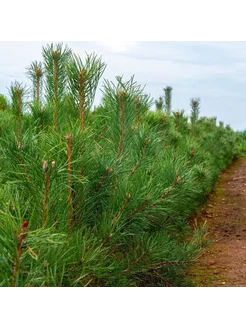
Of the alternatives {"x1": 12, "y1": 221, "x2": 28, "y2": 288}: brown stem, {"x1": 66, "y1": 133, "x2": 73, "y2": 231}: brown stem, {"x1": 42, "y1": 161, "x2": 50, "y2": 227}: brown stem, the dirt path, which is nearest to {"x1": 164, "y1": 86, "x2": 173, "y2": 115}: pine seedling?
the dirt path

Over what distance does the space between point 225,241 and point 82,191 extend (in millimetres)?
2039

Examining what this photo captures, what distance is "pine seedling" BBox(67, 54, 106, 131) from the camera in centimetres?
154

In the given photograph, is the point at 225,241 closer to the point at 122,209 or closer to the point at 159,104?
the point at 122,209

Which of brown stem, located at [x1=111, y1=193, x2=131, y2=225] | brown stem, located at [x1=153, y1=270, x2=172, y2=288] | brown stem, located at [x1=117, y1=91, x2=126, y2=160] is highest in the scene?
brown stem, located at [x1=117, y1=91, x2=126, y2=160]

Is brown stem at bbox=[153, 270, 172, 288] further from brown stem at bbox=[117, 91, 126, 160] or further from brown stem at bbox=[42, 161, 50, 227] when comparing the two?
brown stem at bbox=[42, 161, 50, 227]

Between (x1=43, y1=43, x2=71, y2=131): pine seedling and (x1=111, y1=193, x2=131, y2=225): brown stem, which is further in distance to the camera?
(x1=43, y1=43, x2=71, y2=131): pine seedling

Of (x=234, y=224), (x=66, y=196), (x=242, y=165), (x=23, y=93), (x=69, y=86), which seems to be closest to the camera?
(x=66, y=196)

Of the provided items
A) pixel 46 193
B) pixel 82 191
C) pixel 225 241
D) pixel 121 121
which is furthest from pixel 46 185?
pixel 225 241

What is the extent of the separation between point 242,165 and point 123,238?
22.6 ft

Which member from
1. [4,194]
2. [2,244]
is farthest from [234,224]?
[2,244]

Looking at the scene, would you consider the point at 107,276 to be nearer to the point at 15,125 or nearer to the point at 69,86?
the point at 69,86

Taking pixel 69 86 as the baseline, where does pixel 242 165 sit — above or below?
below

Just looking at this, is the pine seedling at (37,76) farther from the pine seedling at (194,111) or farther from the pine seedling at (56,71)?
the pine seedling at (194,111)

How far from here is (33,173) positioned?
1.30 m
